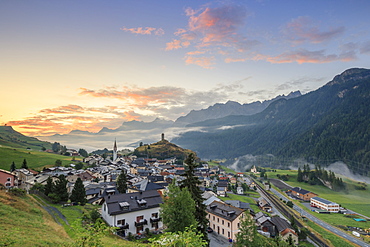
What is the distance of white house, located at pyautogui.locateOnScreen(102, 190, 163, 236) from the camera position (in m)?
46.6

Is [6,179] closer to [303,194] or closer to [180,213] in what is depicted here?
[180,213]

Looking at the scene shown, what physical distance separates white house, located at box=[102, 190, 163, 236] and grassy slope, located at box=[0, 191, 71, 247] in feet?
46.2

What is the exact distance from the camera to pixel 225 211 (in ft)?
188

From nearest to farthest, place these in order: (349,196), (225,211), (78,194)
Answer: (78,194)
(225,211)
(349,196)

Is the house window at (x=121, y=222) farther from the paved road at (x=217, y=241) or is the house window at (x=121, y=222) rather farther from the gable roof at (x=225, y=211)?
the gable roof at (x=225, y=211)

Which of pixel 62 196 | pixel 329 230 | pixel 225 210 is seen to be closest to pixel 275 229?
pixel 225 210

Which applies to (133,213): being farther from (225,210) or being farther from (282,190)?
(282,190)

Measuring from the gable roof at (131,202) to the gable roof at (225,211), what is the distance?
16896 mm

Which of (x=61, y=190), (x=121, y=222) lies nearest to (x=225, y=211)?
(x=121, y=222)

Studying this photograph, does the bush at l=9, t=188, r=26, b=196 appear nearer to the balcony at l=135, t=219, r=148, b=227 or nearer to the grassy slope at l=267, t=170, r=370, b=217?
the balcony at l=135, t=219, r=148, b=227

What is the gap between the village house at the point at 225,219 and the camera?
5347 centimetres

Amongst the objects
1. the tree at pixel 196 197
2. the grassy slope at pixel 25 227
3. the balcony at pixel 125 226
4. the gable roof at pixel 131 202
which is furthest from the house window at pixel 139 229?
the grassy slope at pixel 25 227

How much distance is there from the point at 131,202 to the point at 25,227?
2490 cm

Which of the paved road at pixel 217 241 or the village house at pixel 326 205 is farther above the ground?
the paved road at pixel 217 241
